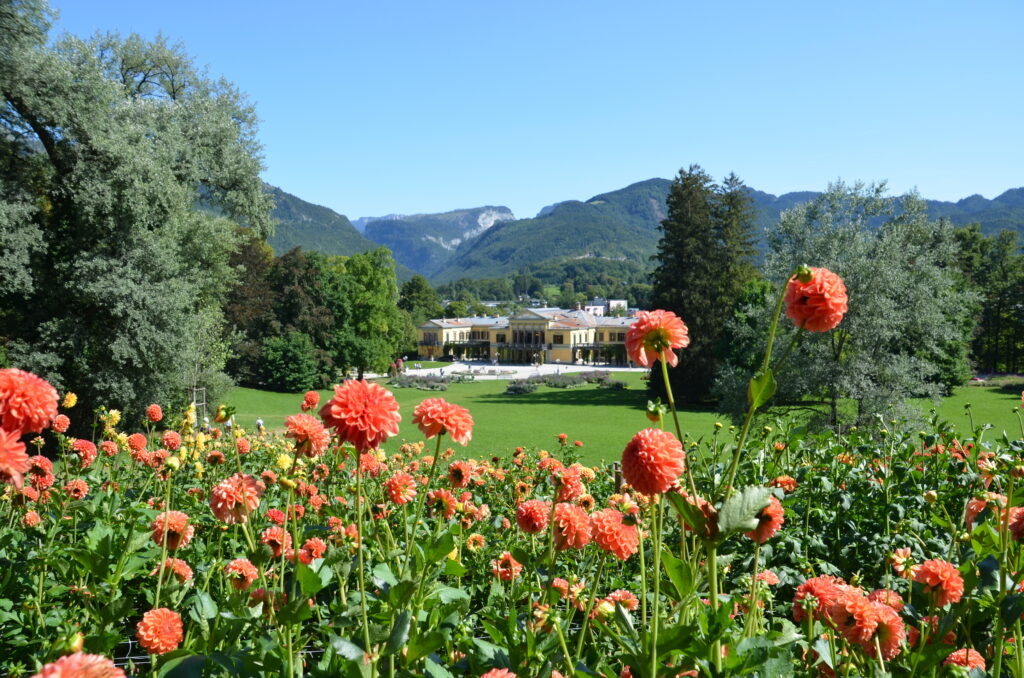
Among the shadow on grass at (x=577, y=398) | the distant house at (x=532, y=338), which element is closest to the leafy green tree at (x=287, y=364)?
the shadow on grass at (x=577, y=398)

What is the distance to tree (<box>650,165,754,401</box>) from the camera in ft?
112

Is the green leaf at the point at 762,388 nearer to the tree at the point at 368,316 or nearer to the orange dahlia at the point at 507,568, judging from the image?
the orange dahlia at the point at 507,568

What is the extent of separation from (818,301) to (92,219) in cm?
1640

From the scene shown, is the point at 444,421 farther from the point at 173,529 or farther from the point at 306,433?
the point at 173,529

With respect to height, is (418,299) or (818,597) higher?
(418,299)

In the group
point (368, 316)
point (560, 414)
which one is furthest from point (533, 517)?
point (368, 316)

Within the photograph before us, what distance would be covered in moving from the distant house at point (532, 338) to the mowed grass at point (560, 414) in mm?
29836

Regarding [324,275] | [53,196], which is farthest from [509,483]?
[324,275]

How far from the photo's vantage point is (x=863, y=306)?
18.4 m

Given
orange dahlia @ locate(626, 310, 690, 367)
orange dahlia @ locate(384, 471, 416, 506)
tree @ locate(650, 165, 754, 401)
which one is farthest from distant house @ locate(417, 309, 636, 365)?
orange dahlia @ locate(626, 310, 690, 367)

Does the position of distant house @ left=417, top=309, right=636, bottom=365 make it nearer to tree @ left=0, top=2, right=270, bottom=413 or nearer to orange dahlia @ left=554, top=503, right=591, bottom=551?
tree @ left=0, top=2, right=270, bottom=413

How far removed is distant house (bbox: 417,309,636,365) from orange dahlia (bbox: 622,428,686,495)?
7136 centimetres

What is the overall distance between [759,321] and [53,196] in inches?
871

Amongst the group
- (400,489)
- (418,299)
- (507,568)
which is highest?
(418,299)
